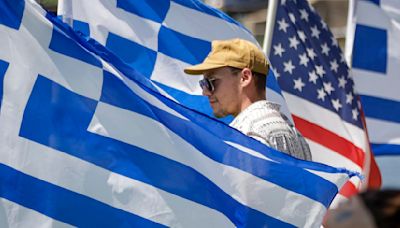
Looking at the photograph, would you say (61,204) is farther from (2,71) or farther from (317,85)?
(317,85)

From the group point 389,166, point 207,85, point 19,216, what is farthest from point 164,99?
point 389,166

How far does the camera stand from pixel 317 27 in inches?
223

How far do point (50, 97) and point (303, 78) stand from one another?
235 cm

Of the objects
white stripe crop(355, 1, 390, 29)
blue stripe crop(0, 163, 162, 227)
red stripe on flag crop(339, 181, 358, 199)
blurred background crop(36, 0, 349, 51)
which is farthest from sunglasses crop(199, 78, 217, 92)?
blurred background crop(36, 0, 349, 51)

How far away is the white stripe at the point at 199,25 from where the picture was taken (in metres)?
5.07

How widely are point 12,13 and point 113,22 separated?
4.72 feet

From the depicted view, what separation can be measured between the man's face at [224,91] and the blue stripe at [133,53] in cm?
130

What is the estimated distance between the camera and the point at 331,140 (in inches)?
217

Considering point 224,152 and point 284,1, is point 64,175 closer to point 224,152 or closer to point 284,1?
→ point 224,152

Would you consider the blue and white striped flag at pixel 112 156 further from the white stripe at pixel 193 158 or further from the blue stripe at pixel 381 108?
the blue stripe at pixel 381 108

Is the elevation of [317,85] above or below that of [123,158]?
below

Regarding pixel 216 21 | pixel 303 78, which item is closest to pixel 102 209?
pixel 216 21

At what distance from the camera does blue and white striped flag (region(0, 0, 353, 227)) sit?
3.34 metres

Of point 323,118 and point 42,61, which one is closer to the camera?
point 42,61
